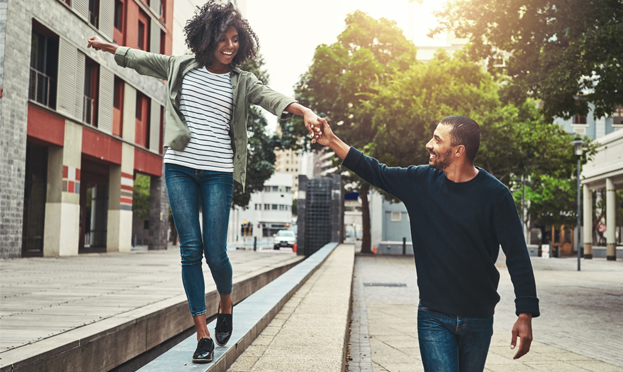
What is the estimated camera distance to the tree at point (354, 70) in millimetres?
28641

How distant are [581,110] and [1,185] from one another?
13313 millimetres

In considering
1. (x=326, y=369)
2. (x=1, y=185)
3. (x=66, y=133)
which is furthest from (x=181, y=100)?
(x=66, y=133)

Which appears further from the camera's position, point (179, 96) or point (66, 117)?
point (66, 117)

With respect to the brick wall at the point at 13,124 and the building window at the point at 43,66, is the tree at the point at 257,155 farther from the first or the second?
the brick wall at the point at 13,124

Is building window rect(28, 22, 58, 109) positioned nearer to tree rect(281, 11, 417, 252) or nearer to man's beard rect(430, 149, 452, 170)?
tree rect(281, 11, 417, 252)

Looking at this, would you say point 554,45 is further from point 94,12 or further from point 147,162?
point 147,162

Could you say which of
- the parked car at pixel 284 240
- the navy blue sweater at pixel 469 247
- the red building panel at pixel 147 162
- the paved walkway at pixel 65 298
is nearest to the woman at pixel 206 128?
the navy blue sweater at pixel 469 247

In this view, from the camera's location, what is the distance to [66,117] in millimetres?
17125

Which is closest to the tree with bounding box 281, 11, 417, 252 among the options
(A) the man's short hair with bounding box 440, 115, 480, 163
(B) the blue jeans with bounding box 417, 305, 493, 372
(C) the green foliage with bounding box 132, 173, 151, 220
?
(C) the green foliage with bounding box 132, 173, 151, 220

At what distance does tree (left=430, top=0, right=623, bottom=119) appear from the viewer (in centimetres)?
1023

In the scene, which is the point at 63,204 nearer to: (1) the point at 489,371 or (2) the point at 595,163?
(1) the point at 489,371

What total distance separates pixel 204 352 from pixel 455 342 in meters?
1.41

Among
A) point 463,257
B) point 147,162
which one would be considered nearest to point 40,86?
point 147,162

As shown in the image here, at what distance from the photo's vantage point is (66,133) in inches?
680
